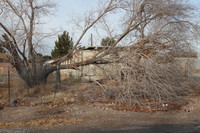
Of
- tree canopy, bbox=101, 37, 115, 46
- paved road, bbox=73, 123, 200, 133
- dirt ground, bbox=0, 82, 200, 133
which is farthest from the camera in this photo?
tree canopy, bbox=101, 37, 115, 46

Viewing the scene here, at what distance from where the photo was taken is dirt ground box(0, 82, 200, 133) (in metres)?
6.43

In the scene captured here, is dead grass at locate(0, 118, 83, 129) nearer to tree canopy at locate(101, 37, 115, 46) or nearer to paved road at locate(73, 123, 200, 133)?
paved road at locate(73, 123, 200, 133)

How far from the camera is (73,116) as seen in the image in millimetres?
7578

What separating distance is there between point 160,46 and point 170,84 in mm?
2088

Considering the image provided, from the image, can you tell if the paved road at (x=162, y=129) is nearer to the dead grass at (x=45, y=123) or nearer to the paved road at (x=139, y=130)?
the paved road at (x=139, y=130)

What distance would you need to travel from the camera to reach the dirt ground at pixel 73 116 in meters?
6.43

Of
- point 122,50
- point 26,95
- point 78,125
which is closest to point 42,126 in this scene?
point 78,125

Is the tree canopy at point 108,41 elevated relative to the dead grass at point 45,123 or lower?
elevated

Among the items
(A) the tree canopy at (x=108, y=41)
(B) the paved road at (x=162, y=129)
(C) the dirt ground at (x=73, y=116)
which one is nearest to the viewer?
(B) the paved road at (x=162, y=129)

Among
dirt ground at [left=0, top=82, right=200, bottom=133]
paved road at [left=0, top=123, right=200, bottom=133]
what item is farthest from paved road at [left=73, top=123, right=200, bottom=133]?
dirt ground at [left=0, top=82, right=200, bottom=133]

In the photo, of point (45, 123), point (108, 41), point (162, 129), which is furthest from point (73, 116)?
point (108, 41)

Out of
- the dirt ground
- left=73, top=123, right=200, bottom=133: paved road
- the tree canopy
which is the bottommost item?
left=73, top=123, right=200, bottom=133: paved road

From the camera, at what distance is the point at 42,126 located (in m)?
6.38

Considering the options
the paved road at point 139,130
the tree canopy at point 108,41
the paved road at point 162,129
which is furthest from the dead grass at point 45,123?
the tree canopy at point 108,41
